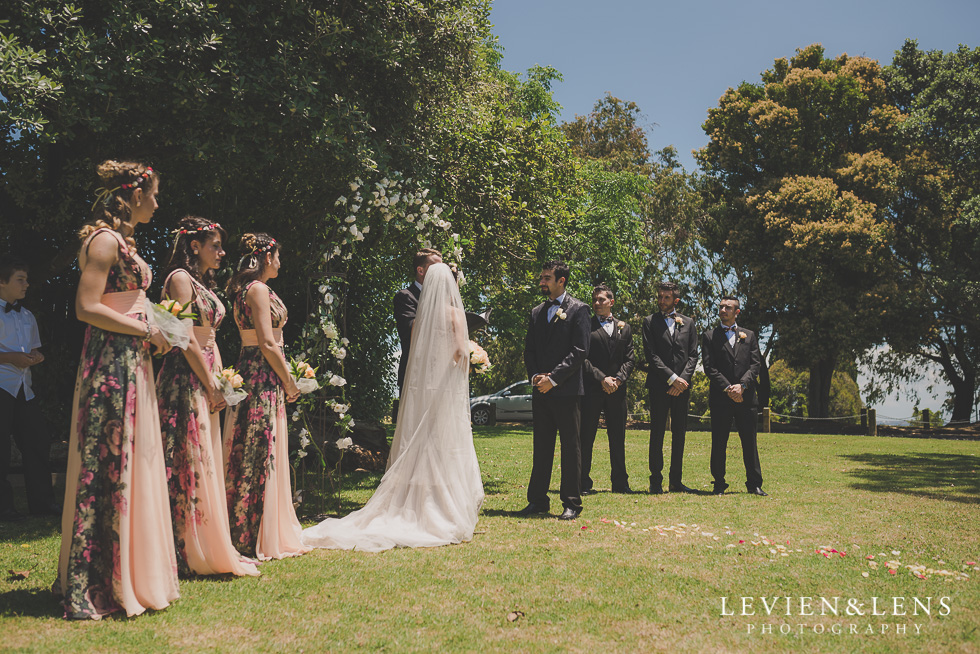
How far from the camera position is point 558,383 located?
7.53 meters

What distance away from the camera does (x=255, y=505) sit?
565 cm

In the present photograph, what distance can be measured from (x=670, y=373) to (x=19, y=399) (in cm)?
779

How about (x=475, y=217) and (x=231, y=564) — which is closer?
(x=231, y=564)

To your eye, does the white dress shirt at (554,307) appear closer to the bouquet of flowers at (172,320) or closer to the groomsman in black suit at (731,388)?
the groomsman in black suit at (731,388)

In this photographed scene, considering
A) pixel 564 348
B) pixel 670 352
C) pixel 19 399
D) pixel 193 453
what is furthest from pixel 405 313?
pixel 19 399

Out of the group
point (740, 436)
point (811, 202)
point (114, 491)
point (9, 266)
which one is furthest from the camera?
point (811, 202)

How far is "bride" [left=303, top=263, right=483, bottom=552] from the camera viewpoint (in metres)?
6.38

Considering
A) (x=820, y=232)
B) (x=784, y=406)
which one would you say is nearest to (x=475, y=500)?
(x=820, y=232)

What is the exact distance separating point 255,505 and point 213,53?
482cm

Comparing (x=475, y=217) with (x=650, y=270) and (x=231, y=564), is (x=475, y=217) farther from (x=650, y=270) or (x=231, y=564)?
(x=650, y=270)

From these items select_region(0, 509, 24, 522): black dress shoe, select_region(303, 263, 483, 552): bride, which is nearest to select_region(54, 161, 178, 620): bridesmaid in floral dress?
select_region(303, 263, 483, 552): bride

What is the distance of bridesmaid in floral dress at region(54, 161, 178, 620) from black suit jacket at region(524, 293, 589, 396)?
402cm

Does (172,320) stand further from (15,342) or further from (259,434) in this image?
(15,342)

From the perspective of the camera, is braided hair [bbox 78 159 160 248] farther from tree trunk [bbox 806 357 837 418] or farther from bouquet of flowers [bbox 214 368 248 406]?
tree trunk [bbox 806 357 837 418]
